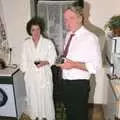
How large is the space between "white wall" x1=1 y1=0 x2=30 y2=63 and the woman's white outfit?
1.69 feet

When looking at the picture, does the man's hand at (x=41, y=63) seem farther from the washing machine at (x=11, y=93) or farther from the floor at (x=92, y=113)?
the floor at (x=92, y=113)

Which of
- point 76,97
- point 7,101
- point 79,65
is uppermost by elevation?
point 79,65

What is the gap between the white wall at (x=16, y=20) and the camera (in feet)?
11.6

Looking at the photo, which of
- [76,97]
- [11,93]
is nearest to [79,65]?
[76,97]

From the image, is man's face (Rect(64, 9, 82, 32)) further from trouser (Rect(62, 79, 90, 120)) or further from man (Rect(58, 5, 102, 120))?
trouser (Rect(62, 79, 90, 120))

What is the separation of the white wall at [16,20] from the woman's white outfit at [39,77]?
0.51 m

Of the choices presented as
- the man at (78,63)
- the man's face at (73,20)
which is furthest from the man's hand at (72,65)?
the man's face at (73,20)

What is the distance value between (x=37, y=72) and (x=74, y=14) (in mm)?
1193

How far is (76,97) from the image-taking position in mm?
2387

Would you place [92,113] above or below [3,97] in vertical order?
below

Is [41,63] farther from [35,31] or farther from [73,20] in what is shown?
[73,20]

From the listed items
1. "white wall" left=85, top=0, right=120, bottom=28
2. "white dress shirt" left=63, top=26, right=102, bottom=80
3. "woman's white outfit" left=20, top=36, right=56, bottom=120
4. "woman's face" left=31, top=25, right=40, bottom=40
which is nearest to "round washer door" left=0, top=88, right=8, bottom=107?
"woman's white outfit" left=20, top=36, right=56, bottom=120

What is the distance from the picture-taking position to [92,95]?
3717mm

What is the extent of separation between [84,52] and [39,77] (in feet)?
3.48
